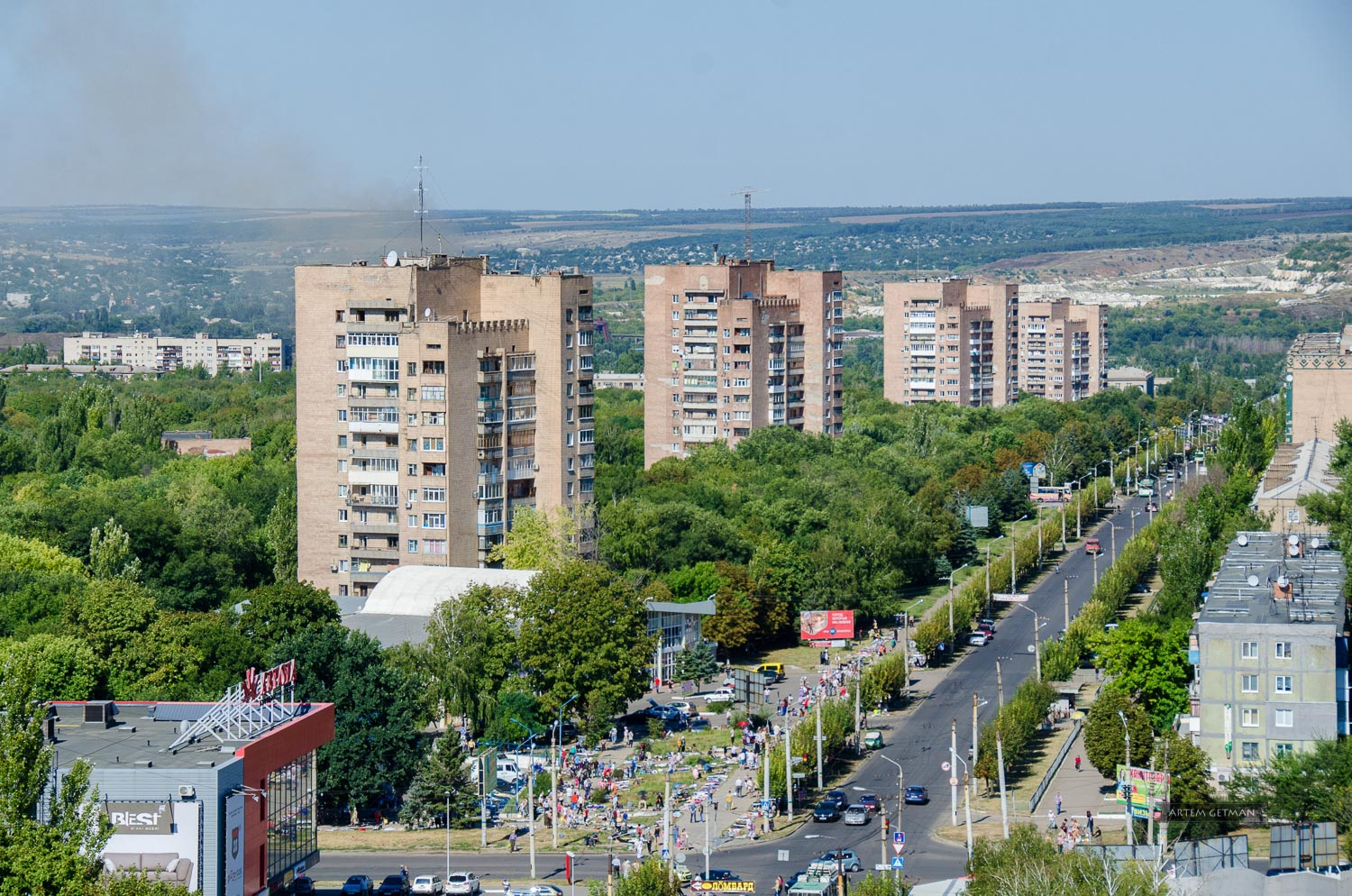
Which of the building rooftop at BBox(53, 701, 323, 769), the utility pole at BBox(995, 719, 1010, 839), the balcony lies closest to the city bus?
the balcony

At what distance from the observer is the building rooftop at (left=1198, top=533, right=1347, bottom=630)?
5069 centimetres

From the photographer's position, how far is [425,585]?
63844 mm

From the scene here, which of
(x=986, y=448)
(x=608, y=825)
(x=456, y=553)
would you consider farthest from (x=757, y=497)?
(x=608, y=825)

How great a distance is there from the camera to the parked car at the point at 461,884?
142ft

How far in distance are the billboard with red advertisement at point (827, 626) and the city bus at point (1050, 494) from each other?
135 feet

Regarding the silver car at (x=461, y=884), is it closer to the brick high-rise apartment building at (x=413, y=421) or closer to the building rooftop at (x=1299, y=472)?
the brick high-rise apartment building at (x=413, y=421)

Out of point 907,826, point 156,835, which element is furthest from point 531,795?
point 156,835

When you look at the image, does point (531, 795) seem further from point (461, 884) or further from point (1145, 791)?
point (1145, 791)

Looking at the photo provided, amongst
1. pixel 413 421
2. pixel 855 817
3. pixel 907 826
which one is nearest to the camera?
pixel 907 826

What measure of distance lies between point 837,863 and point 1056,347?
114m

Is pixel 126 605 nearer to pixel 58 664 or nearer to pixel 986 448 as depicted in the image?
pixel 58 664

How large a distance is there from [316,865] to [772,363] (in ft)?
210

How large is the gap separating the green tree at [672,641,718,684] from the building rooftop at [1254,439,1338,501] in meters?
22.1

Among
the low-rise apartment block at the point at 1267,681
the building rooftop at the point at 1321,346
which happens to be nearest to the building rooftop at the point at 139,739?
the low-rise apartment block at the point at 1267,681
